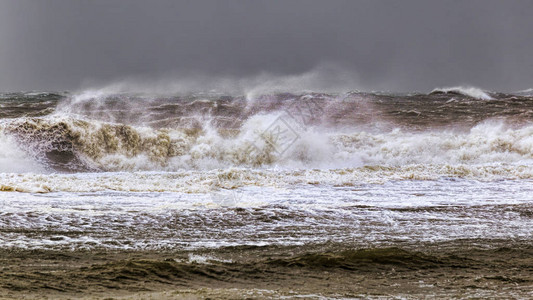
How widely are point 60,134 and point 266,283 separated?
36.9ft

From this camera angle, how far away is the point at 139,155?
1344 cm

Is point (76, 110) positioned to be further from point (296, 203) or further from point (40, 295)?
point (40, 295)

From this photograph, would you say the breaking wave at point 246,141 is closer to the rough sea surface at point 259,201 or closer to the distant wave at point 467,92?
the rough sea surface at point 259,201

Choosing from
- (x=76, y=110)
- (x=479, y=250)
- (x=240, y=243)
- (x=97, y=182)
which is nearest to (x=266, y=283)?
(x=240, y=243)

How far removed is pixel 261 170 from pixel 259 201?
140 inches

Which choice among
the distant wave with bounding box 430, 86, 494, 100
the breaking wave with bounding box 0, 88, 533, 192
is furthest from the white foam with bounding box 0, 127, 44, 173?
the distant wave with bounding box 430, 86, 494, 100

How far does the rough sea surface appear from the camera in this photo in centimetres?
416

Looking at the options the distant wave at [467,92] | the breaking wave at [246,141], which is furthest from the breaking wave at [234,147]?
the distant wave at [467,92]

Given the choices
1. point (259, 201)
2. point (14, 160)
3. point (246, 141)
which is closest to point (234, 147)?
point (246, 141)

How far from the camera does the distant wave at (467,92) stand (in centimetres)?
2370

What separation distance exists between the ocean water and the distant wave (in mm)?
287

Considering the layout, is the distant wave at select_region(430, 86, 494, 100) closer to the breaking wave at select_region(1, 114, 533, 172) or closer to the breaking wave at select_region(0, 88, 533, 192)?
the breaking wave at select_region(0, 88, 533, 192)

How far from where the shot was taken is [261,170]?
11.5 meters

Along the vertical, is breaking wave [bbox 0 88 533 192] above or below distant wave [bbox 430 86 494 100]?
below
